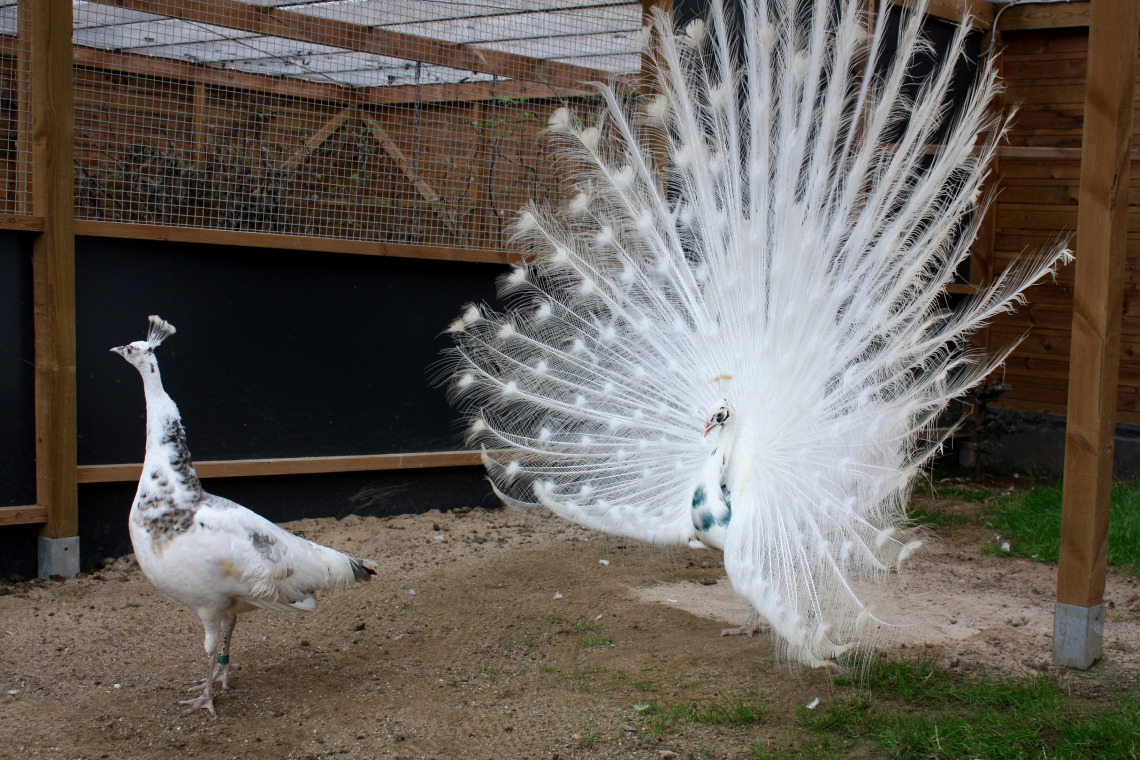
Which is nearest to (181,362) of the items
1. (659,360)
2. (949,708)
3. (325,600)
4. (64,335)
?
(64,335)

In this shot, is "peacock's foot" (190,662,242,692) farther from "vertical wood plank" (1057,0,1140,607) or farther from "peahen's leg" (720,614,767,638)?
"vertical wood plank" (1057,0,1140,607)

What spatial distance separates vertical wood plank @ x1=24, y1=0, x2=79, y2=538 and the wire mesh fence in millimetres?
452

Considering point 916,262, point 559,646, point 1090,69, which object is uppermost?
point 1090,69

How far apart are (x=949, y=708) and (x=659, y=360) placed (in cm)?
212

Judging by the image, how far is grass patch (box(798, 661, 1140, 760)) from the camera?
3322mm

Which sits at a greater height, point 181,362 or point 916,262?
point 916,262

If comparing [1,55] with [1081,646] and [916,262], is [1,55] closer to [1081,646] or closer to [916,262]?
[916,262]

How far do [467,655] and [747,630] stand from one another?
1.36 metres

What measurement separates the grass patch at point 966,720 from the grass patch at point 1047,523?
7.55 feet

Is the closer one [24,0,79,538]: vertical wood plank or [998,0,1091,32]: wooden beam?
[24,0,79,538]: vertical wood plank

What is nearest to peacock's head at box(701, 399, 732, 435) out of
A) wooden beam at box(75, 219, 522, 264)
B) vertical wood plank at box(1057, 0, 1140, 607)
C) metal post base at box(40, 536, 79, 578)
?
vertical wood plank at box(1057, 0, 1140, 607)

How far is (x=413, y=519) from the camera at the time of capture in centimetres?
647

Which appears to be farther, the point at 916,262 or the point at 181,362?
the point at 181,362

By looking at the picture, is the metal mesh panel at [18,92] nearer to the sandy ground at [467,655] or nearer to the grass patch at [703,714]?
the sandy ground at [467,655]
